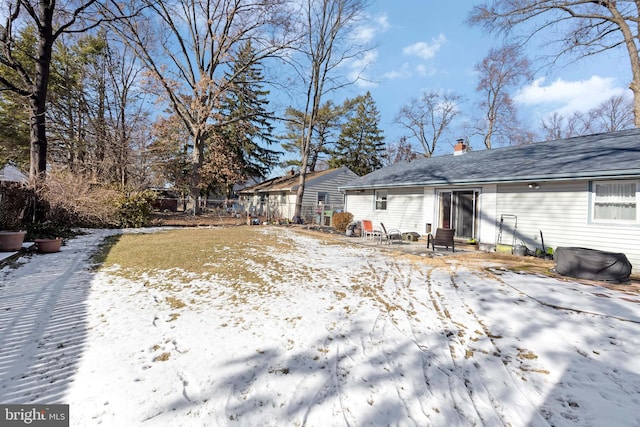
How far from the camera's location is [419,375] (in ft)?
8.32

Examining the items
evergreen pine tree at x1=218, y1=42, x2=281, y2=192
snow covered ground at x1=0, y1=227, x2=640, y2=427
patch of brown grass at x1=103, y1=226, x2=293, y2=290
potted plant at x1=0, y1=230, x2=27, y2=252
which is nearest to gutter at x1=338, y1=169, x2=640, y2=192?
snow covered ground at x1=0, y1=227, x2=640, y2=427

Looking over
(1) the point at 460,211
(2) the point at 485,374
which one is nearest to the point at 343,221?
(1) the point at 460,211

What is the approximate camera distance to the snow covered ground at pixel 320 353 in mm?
2109

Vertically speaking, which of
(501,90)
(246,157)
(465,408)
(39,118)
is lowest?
(465,408)

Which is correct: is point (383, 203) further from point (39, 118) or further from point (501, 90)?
point (501, 90)

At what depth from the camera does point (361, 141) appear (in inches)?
1350

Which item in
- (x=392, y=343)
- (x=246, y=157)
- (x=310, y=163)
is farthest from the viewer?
(x=310, y=163)

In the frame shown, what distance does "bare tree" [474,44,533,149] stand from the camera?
23.7 m

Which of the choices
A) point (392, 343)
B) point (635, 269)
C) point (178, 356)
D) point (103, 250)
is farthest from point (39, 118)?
point (635, 269)

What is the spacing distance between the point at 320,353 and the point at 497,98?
29.9 meters

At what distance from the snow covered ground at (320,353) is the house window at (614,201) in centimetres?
368

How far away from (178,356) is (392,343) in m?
2.28

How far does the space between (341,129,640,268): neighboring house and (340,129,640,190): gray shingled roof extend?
2cm

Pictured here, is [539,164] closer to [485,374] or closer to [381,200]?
[381,200]
